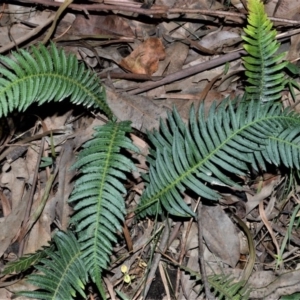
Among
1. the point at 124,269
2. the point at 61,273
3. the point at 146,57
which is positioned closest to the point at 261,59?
the point at 146,57

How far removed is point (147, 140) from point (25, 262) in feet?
3.71

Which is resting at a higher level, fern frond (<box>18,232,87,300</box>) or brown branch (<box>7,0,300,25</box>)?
brown branch (<box>7,0,300,25</box>)

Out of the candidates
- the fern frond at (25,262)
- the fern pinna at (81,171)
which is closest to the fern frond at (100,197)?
the fern pinna at (81,171)

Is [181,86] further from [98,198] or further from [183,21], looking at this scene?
[98,198]

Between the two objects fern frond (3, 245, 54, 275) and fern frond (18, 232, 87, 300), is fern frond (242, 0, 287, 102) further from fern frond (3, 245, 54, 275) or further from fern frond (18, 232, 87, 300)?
fern frond (3, 245, 54, 275)

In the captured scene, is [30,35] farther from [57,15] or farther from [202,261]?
[202,261]

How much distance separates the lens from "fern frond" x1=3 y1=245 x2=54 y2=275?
3.31 m

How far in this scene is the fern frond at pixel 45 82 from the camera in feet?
9.98

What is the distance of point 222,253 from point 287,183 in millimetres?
648

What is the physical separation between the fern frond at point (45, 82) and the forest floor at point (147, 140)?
1.03ft

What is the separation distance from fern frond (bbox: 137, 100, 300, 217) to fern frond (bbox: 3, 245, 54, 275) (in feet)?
2.27

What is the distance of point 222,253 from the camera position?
3.62 m

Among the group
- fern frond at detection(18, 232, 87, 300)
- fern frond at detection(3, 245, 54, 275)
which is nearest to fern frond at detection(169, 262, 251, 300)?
fern frond at detection(18, 232, 87, 300)

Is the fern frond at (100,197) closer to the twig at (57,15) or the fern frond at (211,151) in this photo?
the fern frond at (211,151)
